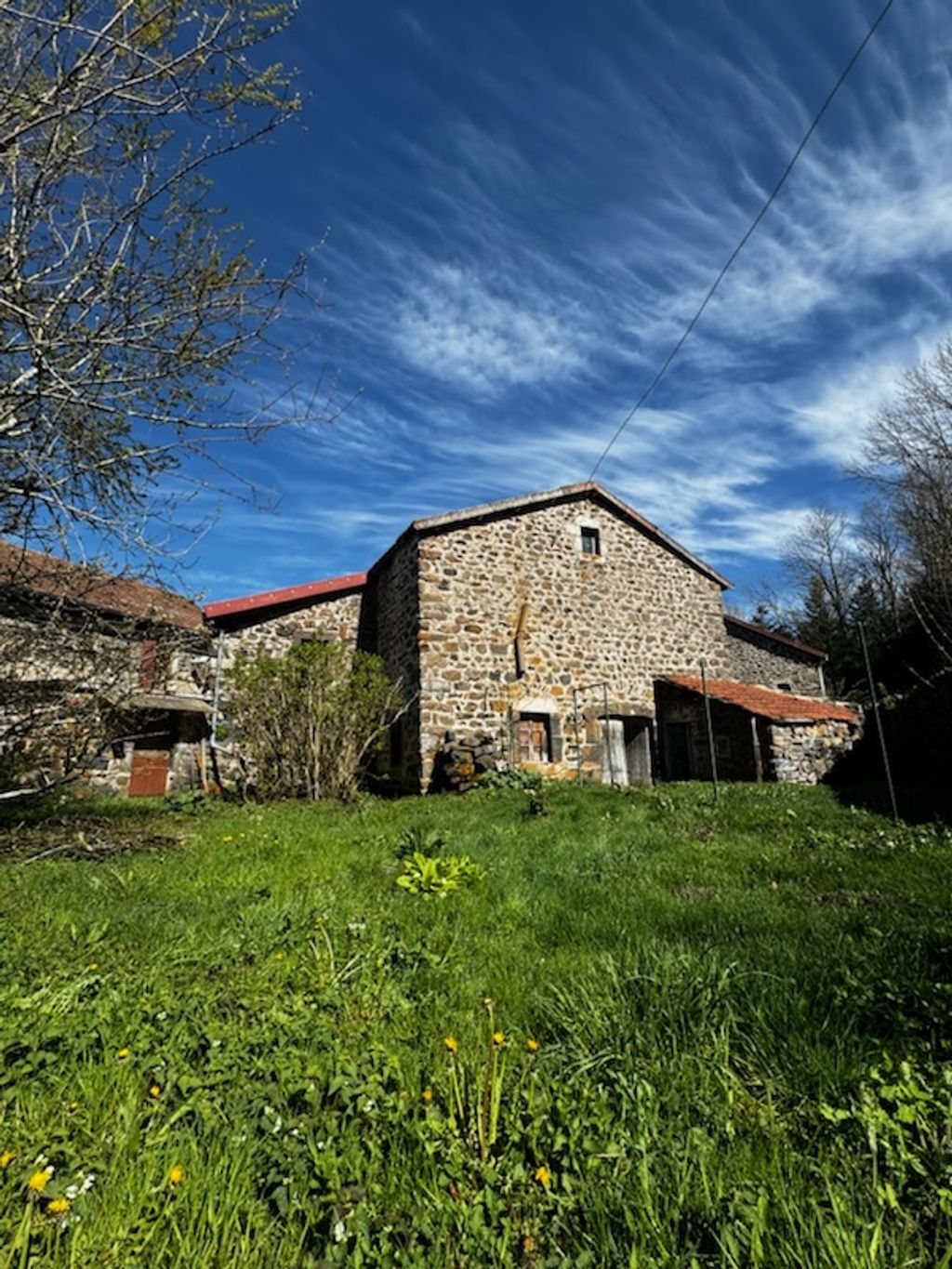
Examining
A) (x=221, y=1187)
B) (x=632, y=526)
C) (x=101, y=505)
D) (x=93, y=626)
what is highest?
(x=632, y=526)

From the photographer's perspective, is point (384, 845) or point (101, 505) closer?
point (101, 505)

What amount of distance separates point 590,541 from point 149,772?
1184 centimetres

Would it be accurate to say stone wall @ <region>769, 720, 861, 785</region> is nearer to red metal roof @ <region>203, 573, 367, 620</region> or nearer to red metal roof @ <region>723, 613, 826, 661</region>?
red metal roof @ <region>723, 613, 826, 661</region>

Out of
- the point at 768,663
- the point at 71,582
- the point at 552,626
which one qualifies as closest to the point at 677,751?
the point at 552,626

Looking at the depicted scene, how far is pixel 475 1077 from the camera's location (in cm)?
209

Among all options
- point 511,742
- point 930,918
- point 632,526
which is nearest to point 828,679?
point 632,526

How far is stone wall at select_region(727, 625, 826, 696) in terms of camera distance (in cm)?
1819

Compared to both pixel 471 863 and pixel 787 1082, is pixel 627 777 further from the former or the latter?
pixel 787 1082

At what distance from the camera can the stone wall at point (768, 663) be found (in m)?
18.2

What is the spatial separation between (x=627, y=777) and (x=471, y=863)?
9382 millimetres

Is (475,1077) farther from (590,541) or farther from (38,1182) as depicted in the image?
(590,541)

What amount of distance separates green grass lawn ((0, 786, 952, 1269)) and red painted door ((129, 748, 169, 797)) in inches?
435

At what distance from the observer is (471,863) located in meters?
4.76

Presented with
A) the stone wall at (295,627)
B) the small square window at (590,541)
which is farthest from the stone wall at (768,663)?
the stone wall at (295,627)
